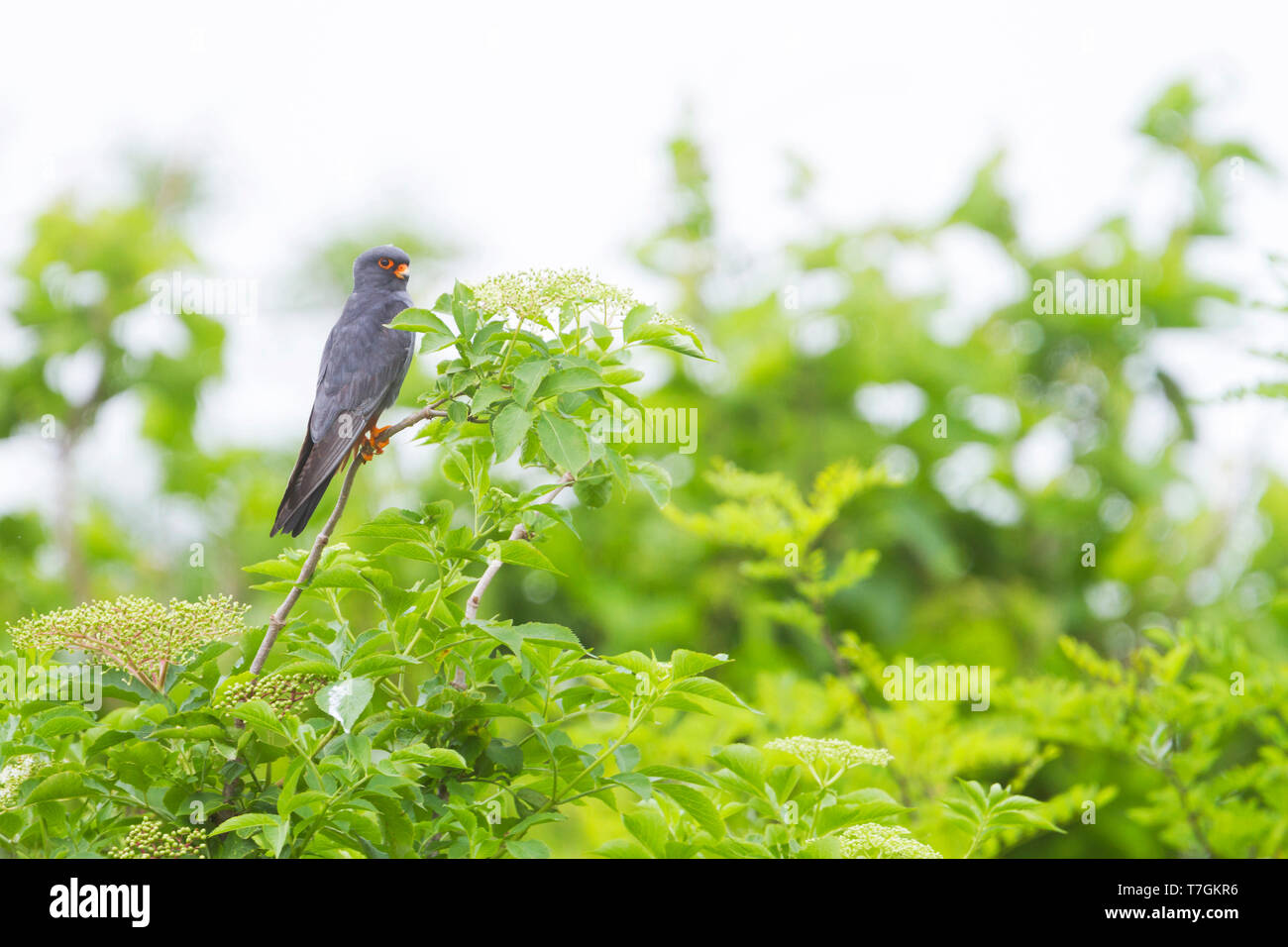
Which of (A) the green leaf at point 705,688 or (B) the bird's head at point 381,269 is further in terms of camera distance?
(B) the bird's head at point 381,269

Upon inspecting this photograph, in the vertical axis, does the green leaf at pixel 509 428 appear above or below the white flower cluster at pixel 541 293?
below

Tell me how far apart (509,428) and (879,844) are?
0.87 m

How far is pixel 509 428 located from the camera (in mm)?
1622

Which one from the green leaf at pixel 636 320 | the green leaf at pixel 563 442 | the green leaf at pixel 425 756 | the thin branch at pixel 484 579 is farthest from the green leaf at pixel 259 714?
the green leaf at pixel 636 320

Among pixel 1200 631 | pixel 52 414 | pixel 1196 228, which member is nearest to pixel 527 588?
pixel 52 414

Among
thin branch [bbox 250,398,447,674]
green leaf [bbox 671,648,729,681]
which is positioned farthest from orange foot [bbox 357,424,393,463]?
green leaf [bbox 671,648,729,681]

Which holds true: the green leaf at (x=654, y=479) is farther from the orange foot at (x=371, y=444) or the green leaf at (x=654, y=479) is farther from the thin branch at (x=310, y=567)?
the orange foot at (x=371, y=444)

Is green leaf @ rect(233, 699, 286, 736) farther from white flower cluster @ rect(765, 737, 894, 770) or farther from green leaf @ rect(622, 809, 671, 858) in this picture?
white flower cluster @ rect(765, 737, 894, 770)

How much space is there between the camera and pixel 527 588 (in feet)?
17.9

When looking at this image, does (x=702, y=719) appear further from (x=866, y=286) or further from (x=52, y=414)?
(x=52, y=414)

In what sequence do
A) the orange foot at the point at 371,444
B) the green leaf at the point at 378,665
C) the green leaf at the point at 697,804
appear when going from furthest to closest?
the orange foot at the point at 371,444 < the green leaf at the point at 697,804 < the green leaf at the point at 378,665

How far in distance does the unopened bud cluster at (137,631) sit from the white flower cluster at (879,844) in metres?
1.07

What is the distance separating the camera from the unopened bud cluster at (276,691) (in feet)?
5.50

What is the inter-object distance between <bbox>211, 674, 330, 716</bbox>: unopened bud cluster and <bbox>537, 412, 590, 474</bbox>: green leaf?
1.65ft
